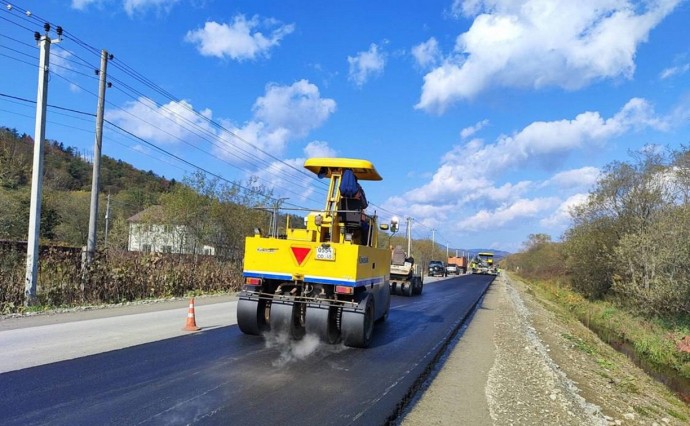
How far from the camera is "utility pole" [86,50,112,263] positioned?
17.1 m

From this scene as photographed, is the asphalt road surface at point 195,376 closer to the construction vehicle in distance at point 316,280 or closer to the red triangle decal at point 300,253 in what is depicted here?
the construction vehicle in distance at point 316,280

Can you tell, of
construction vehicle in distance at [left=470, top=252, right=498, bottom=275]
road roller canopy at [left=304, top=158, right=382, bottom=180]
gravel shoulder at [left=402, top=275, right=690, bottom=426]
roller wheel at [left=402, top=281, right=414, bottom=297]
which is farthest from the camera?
construction vehicle in distance at [left=470, top=252, right=498, bottom=275]

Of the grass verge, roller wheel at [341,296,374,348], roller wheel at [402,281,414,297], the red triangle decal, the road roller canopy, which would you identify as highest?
the road roller canopy

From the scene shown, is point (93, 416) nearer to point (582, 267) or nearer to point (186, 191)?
point (186, 191)

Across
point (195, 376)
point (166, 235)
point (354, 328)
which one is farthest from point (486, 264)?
point (195, 376)

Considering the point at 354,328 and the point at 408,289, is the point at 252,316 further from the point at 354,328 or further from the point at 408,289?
the point at 408,289

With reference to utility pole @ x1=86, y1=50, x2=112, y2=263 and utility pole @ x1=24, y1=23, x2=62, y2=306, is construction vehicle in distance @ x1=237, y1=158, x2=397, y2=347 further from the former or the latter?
utility pole @ x1=86, y1=50, x2=112, y2=263

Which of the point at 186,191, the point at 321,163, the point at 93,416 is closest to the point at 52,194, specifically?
the point at 186,191

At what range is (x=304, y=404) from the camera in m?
5.98

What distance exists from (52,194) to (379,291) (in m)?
49.0

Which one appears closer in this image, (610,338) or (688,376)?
(688,376)

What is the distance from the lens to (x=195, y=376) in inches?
273

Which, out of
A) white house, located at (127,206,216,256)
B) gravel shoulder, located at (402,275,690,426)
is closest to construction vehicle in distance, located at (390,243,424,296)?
white house, located at (127,206,216,256)

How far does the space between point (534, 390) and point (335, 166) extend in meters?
6.15
